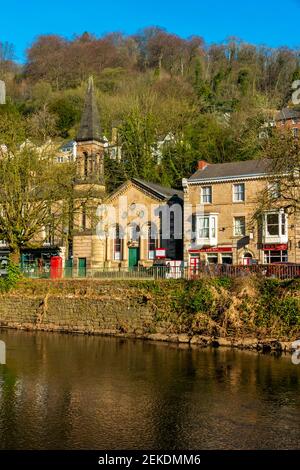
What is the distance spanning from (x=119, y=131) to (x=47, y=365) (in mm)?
42414

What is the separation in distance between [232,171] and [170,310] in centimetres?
1693

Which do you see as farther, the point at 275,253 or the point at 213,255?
the point at 213,255

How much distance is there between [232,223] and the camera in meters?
42.6

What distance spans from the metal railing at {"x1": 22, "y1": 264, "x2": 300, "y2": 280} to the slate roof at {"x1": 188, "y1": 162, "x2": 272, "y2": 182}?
11.6m

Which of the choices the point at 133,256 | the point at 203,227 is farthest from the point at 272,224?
the point at 133,256

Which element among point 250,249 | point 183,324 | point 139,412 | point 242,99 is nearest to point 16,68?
point 242,99

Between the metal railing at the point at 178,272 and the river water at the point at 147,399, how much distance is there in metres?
5.92

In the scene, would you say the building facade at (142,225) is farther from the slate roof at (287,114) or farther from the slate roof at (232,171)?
the slate roof at (287,114)

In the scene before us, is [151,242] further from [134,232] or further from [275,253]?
[275,253]

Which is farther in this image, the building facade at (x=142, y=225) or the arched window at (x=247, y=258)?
the building facade at (x=142, y=225)

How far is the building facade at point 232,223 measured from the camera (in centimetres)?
4047

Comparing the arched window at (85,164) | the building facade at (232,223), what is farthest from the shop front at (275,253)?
the arched window at (85,164)
